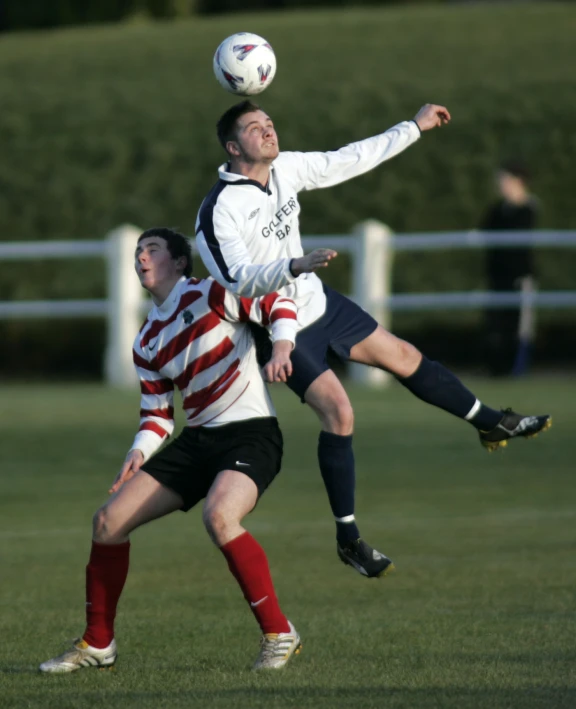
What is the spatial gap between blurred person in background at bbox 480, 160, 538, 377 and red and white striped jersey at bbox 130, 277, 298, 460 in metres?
10.7

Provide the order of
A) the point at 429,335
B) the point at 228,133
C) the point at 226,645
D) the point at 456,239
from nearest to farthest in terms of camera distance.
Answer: the point at 226,645 < the point at 228,133 < the point at 456,239 < the point at 429,335

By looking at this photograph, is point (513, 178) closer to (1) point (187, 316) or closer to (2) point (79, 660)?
(1) point (187, 316)

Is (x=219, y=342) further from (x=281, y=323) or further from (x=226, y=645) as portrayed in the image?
(x=226, y=645)

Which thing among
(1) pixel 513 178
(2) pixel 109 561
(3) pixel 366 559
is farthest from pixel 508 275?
(2) pixel 109 561

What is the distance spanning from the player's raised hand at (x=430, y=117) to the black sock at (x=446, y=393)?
41.6 inches

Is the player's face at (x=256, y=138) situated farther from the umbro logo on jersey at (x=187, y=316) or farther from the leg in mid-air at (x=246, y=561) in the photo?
the leg in mid-air at (x=246, y=561)

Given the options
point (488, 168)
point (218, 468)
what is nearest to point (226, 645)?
point (218, 468)

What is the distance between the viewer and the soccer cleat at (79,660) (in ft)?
18.1

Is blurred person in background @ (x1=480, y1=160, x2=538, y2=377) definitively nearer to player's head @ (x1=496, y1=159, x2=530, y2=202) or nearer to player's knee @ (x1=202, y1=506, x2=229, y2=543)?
player's head @ (x1=496, y1=159, x2=530, y2=202)

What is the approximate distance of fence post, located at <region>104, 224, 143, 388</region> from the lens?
1661 centimetres

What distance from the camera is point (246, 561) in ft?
18.0

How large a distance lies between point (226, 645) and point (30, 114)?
1778 cm

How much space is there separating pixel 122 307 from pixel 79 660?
11.2m

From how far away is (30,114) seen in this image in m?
22.8
